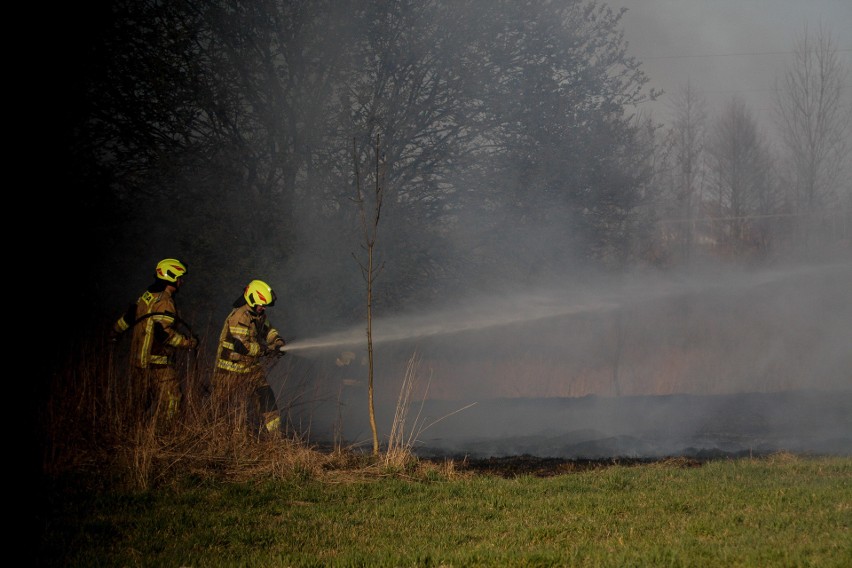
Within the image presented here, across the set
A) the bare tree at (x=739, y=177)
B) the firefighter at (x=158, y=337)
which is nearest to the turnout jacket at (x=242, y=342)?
the firefighter at (x=158, y=337)

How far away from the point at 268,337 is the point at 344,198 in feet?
18.0

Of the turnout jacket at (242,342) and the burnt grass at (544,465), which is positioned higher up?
the turnout jacket at (242,342)

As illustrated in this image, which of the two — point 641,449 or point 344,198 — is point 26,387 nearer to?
point 344,198

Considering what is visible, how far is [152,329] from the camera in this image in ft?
29.0

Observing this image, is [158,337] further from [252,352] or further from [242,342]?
[252,352]

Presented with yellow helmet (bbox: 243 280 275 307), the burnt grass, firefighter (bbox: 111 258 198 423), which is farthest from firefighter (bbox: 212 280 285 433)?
the burnt grass

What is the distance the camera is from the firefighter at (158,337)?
8695 mm

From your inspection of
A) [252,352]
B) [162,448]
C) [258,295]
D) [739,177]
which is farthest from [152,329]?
[739,177]

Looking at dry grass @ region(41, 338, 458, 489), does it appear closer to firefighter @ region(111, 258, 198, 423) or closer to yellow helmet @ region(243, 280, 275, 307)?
firefighter @ region(111, 258, 198, 423)

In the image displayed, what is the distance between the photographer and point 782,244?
2558cm

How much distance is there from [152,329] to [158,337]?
0.11 metres

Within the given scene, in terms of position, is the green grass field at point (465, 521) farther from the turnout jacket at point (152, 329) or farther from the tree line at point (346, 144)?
the tree line at point (346, 144)

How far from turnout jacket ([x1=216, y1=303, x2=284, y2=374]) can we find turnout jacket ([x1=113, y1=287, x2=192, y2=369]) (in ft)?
2.01

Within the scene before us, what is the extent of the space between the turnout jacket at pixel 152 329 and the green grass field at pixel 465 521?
217 centimetres
